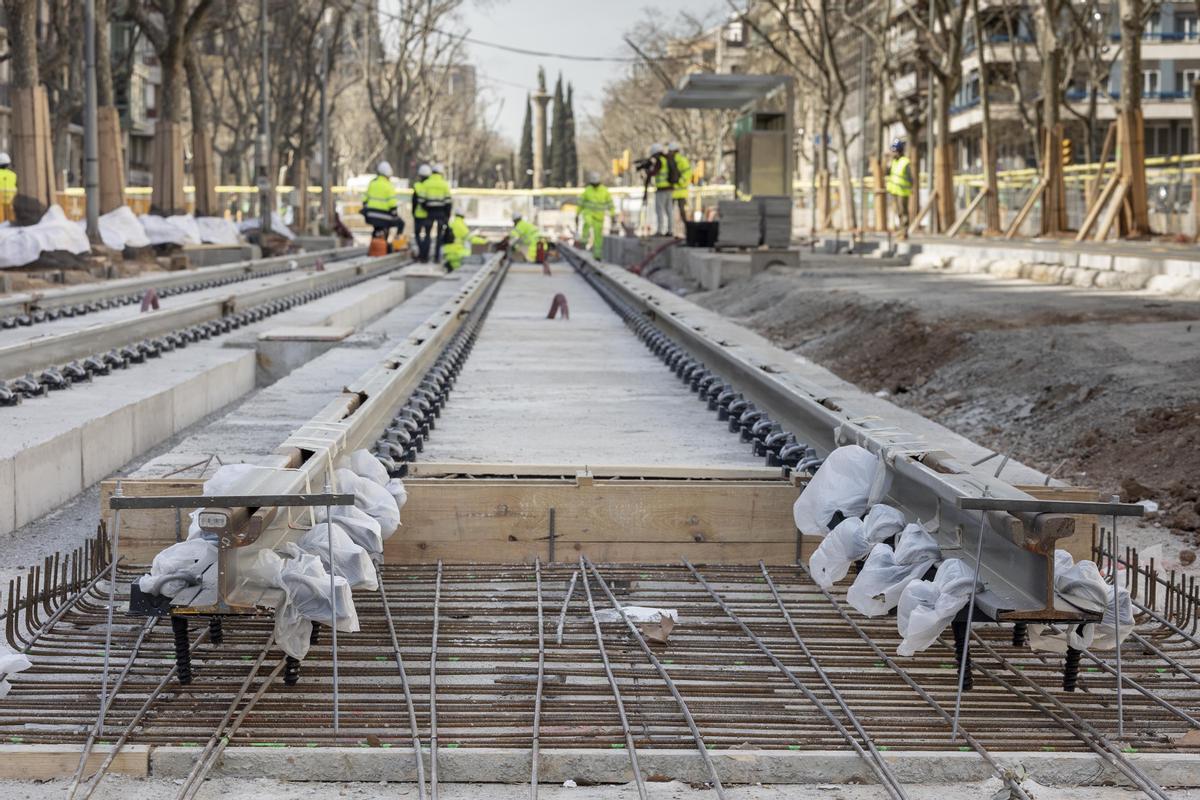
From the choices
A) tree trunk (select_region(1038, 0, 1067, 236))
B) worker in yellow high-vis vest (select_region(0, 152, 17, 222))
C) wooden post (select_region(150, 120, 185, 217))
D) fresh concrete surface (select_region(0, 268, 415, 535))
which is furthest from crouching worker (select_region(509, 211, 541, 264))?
fresh concrete surface (select_region(0, 268, 415, 535))

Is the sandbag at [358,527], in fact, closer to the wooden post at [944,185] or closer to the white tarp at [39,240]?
the white tarp at [39,240]

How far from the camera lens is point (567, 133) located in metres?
170

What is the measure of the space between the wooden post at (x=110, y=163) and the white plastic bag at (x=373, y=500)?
91.8 feet

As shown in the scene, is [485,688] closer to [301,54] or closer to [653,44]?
[301,54]

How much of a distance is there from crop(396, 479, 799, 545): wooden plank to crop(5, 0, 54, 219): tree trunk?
22224mm

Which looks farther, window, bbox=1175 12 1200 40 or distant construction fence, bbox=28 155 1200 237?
window, bbox=1175 12 1200 40

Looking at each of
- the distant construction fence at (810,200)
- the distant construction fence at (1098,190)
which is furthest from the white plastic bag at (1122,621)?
the distant construction fence at (810,200)

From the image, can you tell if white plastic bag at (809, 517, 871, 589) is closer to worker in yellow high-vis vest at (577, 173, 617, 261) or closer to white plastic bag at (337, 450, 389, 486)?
white plastic bag at (337, 450, 389, 486)

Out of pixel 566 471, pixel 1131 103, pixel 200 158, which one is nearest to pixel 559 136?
pixel 200 158

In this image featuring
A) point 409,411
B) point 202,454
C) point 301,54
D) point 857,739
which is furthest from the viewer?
point 301,54

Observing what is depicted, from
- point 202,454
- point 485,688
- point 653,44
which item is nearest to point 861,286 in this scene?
point 202,454

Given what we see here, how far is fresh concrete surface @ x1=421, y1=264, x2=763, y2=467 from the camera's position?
28.5 feet

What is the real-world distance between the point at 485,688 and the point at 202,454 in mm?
3040

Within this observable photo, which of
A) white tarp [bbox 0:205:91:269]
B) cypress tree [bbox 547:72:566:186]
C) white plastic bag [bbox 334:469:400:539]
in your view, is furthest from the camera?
cypress tree [bbox 547:72:566:186]
